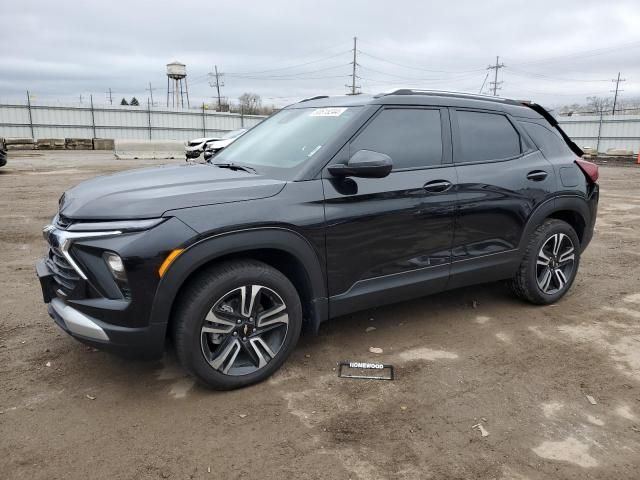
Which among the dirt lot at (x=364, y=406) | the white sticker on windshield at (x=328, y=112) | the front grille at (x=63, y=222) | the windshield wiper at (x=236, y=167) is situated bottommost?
the dirt lot at (x=364, y=406)

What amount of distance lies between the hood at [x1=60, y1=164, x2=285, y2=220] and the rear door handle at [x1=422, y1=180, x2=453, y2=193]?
1117mm

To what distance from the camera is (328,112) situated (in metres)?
3.80

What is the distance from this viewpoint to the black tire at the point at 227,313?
2.87m

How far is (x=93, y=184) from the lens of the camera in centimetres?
340

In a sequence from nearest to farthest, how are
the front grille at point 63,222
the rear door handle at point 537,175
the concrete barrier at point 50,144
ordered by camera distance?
the front grille at point 63,222, the rear door handle at point 537,175, the concrete barrier at point 50,144

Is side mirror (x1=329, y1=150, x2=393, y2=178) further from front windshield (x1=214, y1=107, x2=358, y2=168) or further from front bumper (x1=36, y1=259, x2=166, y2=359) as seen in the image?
front bumper (x1=36, y1=259, x2=166, y2=359)

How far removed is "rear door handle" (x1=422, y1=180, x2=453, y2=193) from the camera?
12.0 ft

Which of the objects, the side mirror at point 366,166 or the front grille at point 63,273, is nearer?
the front grille at point 63,273

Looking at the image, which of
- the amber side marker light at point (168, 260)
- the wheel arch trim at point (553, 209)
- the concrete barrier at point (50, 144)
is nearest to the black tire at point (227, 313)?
→ the amber side marker light at point (168, 260)

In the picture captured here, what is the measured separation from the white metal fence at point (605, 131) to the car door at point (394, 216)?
3269 cm

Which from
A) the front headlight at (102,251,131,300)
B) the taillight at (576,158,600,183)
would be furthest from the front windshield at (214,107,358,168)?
the taillight at (576,158,600,183)

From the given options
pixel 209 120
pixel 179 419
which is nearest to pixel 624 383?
pixel 179 419

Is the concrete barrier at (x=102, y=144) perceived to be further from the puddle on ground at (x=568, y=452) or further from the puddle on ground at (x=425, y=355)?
the puddle on ground at (x=568, y=452)

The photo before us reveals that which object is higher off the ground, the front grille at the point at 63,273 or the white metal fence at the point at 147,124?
the white metal fence at the point at 147,124
